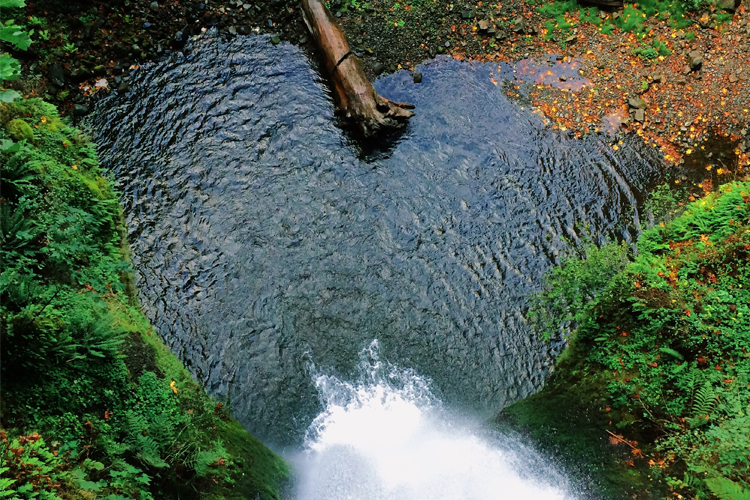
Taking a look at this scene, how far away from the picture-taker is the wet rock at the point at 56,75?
1135 centimetres

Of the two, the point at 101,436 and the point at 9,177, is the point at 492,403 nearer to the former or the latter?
the point at 101,436

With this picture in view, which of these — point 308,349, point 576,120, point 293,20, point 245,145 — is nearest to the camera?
point 308,349

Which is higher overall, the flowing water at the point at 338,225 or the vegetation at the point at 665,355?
the flowing water at the point at 338,225

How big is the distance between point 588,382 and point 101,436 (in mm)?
7720

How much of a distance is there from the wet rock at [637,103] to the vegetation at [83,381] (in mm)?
11449

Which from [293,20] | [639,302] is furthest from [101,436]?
[293,20]

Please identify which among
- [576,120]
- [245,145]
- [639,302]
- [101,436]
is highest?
[245,145]

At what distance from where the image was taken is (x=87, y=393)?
650cm

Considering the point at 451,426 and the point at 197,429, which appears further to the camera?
the point at 451,426

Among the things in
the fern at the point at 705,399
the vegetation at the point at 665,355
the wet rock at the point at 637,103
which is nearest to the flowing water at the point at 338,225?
the vegetation at the point at 665,355

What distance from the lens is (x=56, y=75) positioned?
37.3 ft

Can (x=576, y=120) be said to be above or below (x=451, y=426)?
above

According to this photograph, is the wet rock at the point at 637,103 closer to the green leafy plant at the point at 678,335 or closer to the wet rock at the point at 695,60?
the wet rock at the point at 695,60

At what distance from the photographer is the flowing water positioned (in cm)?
867
